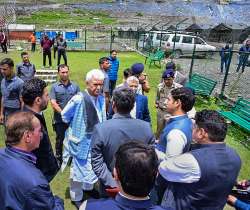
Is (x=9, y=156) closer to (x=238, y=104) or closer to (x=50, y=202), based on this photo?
(x=50, y=202)

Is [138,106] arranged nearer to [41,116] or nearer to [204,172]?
[41,116]

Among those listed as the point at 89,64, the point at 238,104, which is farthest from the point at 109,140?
the point at 89,64

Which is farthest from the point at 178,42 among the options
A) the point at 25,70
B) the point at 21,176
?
the point at 21,176

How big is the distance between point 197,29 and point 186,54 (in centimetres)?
1635

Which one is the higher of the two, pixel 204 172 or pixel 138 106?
pixel 204 172

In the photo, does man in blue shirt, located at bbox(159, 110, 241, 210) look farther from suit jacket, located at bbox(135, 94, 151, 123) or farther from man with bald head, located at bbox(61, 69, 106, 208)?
suit jacket, located at bbox(135, 94, 151, 123)

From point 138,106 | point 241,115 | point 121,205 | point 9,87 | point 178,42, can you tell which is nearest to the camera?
point 121,205

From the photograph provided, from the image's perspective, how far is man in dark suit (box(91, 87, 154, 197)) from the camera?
3635 millimetres

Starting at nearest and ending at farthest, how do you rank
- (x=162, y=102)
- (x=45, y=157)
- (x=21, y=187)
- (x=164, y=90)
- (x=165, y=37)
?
(x=21, y=187), (x=45, y=157), (x=164, y=90), (x=162, y=102), (x=165, y=37)

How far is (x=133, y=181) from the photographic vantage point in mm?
2080

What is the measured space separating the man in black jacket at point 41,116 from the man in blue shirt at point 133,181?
1808 millimetres

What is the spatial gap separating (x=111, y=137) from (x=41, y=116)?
2.98 ft

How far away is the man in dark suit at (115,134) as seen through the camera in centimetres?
363

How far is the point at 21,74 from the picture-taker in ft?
29.1
